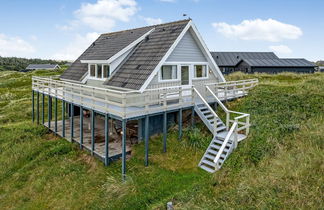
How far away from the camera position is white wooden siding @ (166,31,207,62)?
1402cm

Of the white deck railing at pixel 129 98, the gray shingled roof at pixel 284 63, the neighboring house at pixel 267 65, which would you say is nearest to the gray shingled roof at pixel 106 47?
the white deck railing at pixel 129 98

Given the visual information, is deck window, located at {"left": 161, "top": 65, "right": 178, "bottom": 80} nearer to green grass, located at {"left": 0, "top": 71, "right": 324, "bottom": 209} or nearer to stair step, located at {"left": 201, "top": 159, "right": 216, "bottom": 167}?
green grass, located at {"left": 0, "top": 71, "right": 324, "bottom": 209}

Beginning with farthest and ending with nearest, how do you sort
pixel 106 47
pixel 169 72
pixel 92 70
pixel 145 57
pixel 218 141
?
pixel 106 47, pixel 92 70, pixel 169 72, pixel 145 57, pixel 218 141

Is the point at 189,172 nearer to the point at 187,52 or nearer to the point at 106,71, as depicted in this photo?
the point at 187,52

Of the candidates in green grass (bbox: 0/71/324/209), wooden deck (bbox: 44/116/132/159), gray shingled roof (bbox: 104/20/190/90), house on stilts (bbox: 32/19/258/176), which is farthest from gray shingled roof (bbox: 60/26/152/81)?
green grass (bbox: 0/71/324/209)

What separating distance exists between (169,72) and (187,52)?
1874mm

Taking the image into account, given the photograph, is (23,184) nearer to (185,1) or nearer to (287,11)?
(185,1)

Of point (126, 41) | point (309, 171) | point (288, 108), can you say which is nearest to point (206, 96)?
point (288, 108)

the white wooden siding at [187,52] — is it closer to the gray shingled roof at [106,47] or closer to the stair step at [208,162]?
the gray shingled roof at [106,47]

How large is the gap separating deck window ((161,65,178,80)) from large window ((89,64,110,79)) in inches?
136

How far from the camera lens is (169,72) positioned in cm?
1395

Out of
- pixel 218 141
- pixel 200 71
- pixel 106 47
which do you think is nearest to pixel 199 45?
pixel 200 71

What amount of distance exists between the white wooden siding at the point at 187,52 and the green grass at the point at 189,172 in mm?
3990

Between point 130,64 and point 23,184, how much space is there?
7905 mm
